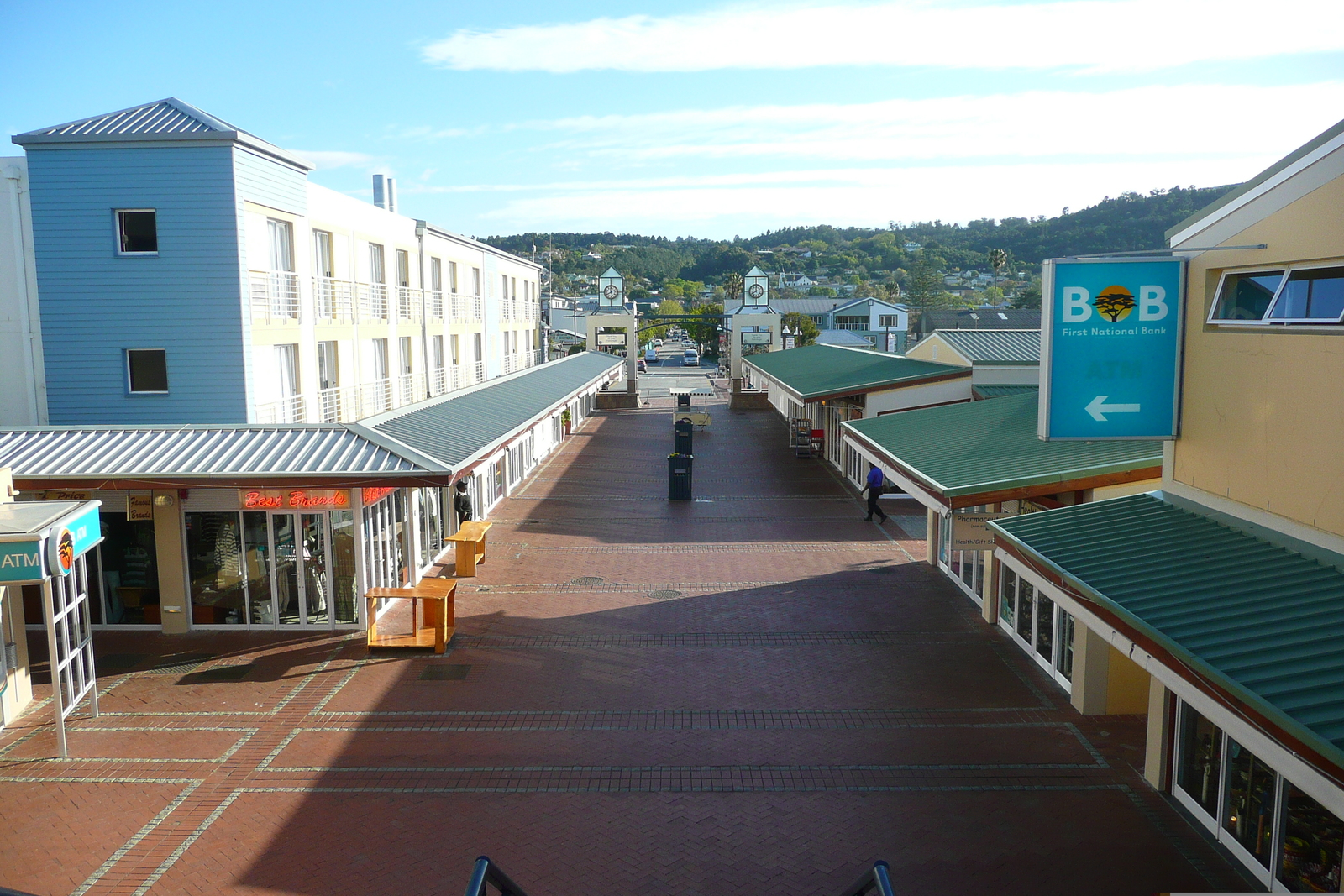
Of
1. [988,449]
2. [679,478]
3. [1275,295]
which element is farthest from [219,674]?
[679,478]

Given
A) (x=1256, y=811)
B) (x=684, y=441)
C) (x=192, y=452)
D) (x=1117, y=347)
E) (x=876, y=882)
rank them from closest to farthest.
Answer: (x=876, y=882) → (x=1256, y=811) → (x=1117, y=347) → (x=192, y=452) → (x=684, y=441)

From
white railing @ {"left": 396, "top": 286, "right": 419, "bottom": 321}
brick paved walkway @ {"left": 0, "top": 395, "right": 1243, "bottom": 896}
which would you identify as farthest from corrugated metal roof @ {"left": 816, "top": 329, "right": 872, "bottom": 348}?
brick paved walkway @ {"left": 0, "top": 395, "right": 1243, "bottom": 896}

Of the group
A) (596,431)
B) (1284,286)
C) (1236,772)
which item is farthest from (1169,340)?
(596,431)

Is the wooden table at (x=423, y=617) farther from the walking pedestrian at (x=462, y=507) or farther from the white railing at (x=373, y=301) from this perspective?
the white railing at (x=373, y=301)

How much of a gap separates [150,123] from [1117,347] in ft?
53.9

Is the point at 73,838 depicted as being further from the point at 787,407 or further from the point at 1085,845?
the point at 787,407

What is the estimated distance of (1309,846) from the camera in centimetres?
748

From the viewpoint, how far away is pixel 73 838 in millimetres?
9039

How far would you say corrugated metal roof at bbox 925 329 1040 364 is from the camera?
25.5 metres

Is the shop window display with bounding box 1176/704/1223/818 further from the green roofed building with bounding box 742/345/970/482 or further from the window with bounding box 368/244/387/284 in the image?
the window with bounding box 368/244/387/284

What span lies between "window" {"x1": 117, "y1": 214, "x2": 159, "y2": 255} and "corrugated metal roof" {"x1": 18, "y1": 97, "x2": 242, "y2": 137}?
4.58ft

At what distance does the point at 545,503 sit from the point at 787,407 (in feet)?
44.6

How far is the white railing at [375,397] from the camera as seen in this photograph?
22562 mm

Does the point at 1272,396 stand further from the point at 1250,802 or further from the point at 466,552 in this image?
the point at 466,552
